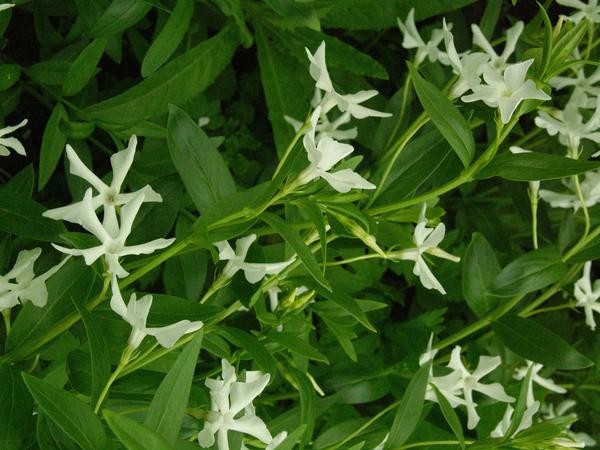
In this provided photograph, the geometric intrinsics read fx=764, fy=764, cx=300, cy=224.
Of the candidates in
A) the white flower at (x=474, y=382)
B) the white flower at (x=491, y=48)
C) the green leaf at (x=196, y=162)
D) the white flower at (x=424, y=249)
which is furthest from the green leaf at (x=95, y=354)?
the white flower at (x=491, y=48)

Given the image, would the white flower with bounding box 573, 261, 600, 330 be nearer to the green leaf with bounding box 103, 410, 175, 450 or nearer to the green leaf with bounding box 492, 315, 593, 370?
the green leaf with bounding box 492, 315, 593, 370

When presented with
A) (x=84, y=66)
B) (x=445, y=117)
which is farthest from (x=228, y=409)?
(x=84, y=66)

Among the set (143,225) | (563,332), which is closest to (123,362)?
(143,225)

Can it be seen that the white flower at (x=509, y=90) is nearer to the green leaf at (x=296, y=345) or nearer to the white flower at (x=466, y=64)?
the white flower at (x=466, y=64)

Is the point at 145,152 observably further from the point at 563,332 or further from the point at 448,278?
the point at 563,332

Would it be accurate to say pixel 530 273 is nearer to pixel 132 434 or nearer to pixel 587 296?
pixel 587 296

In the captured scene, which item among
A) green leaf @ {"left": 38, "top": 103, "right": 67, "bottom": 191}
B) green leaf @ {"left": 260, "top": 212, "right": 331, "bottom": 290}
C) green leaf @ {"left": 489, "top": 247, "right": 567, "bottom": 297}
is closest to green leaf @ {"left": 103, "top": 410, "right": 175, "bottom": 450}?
green leaf @ {"left": 260, "top": 212, "right": 331, "bottom": 290}

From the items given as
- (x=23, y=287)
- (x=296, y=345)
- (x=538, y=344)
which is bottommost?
(x=538, y=344)
